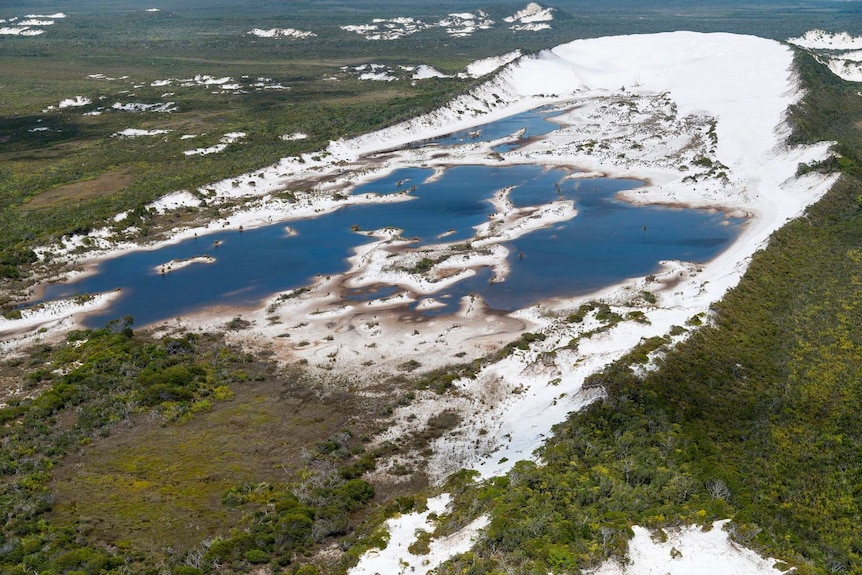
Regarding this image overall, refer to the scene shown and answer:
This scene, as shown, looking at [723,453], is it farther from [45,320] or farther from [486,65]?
[486,65]

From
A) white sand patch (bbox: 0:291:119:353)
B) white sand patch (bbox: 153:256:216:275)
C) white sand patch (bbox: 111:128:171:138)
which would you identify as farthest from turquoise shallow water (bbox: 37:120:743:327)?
white sand patch (bbox: 111:128:171:138)

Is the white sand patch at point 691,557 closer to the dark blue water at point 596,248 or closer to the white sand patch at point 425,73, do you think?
the dark blue water at point 596,248

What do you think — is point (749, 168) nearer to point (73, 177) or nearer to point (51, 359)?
point (51, 359)

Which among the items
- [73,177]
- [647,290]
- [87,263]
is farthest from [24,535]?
[73,177]

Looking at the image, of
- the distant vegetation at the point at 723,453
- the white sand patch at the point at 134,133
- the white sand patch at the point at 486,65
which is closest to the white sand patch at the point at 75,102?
the white sand patch at the point at 134,133

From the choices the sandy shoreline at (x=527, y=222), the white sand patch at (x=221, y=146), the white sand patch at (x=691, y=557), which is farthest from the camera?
the white sand patch at (x=221, y=146)
